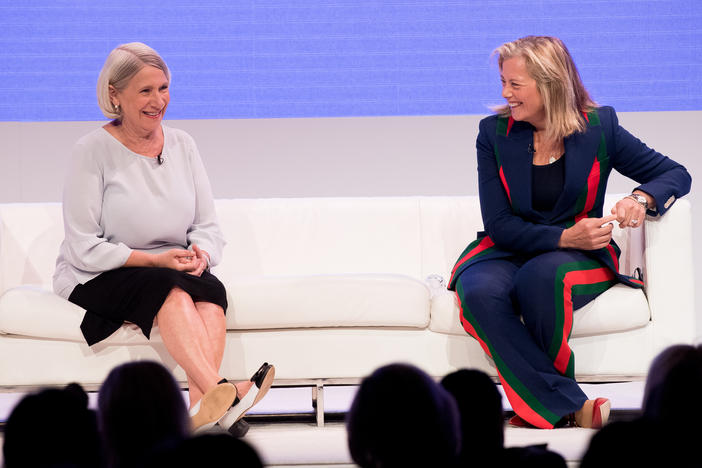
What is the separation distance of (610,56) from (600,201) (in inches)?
46.7

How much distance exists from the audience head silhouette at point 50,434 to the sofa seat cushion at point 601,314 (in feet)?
5.70

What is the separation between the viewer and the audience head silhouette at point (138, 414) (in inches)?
35.8

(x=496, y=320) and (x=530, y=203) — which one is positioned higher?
(x=530, y=203)

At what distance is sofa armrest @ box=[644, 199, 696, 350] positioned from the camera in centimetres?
258

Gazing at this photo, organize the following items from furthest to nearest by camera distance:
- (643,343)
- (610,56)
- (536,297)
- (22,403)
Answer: (610,56) < (643,343) < (536,297) < (22,403)

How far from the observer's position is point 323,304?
2562 mm

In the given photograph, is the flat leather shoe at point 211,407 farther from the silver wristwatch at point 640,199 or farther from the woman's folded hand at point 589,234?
the silver wristwatch at point 640,199

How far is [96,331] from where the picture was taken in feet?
8.05

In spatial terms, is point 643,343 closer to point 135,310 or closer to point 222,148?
point 135,310

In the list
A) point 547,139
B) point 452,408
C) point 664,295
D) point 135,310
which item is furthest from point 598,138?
point 452,408

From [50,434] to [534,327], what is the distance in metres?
1.71

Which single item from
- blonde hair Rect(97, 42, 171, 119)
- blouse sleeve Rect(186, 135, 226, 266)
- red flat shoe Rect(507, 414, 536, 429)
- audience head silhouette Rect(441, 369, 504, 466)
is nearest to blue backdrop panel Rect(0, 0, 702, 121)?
blouse sleeve Rect(186, 135, 226, 266)

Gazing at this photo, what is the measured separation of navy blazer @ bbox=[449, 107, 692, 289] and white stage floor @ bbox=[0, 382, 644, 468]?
1.84 feet

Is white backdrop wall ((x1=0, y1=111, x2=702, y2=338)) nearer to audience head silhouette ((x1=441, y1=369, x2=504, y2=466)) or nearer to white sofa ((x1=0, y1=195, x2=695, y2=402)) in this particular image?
white sofa ((x1=0, y1=195, x2=695, y2=402))
